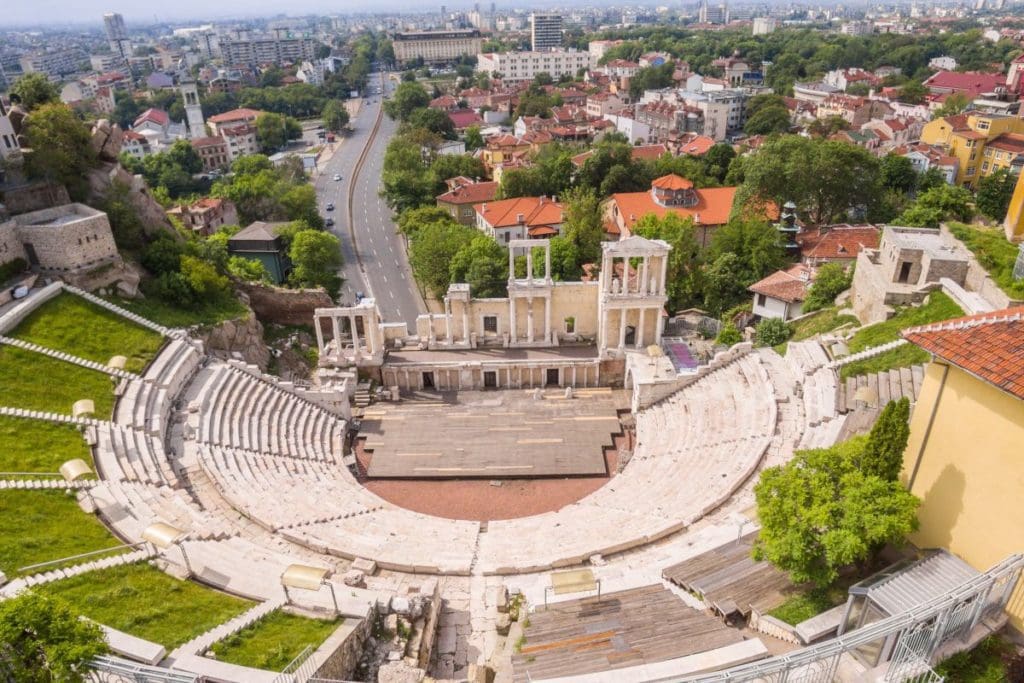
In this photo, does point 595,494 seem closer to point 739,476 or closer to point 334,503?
point 739,476

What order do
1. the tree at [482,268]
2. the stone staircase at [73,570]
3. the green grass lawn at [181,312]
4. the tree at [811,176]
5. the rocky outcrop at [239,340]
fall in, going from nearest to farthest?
1. the stone staircase at [73,570]
2. the green grass lawn at [181,312]
3. the rocky outcrop at [239,340]
4. the tree at [482,268]
5. the tree at [811,176]

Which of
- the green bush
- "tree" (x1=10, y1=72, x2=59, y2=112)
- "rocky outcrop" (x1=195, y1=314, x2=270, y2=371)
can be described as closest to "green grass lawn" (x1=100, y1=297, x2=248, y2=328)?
"rocky outcrop" (x1=195, y1=314, x2=270, y2=371)

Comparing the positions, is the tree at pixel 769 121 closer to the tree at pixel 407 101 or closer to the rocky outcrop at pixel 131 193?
the tree at pixel 407 101

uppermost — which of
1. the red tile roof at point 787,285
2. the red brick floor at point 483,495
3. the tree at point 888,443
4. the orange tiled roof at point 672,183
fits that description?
the tree at point 888,443

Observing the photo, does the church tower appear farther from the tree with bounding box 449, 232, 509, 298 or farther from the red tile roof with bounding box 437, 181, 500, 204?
the tree with bounding box 449, 232, 509, 298

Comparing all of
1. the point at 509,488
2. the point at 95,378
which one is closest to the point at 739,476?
the point at 509,488

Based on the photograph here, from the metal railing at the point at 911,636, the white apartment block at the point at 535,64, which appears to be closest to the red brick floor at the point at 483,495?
the metal railing at the point at 911,636

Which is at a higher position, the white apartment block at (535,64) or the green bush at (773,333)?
the white apartment block at (535,64)
